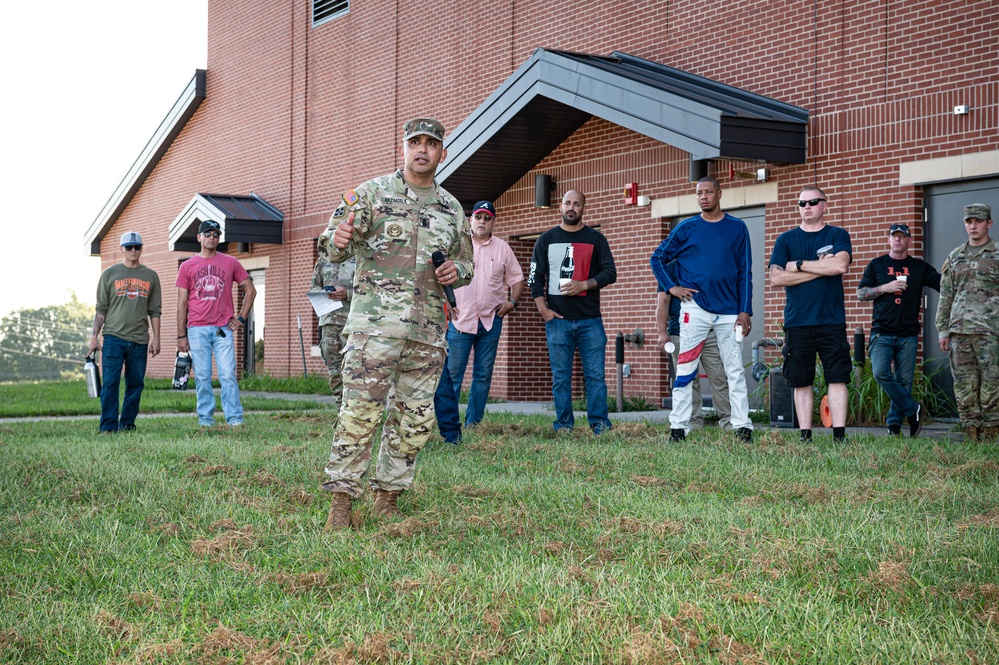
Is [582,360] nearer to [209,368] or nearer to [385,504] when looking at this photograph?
[209,368]

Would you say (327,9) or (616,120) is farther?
(327,9)

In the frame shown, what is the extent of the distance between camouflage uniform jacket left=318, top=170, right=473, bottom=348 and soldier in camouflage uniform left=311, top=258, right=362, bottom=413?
3854mm

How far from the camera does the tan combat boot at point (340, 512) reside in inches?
199

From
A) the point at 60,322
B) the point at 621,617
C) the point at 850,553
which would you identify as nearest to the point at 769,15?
the point at 850,553

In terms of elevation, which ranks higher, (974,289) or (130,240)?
(130,240)

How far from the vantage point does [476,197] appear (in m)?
17.1

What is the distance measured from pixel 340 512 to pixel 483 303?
4.37 m

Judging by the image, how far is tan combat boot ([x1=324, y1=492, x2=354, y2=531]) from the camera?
16.6 ft

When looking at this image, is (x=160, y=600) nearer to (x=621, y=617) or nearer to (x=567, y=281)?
(x=621, y=617)

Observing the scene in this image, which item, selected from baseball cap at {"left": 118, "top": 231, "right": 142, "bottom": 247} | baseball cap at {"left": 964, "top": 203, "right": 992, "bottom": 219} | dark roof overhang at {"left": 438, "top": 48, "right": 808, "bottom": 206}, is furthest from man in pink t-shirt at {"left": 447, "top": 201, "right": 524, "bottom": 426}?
baseball cap at {"left": 964, "top": 203, "right": 992, "bottom": 219}

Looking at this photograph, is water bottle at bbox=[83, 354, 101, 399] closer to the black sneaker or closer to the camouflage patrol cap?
the camouflage patrol cap

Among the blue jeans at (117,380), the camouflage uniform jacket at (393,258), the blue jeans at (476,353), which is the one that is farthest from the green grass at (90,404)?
the camouflage uniform jacket at (393,258)

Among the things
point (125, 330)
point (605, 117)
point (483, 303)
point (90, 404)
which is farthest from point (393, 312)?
point (90, 404)

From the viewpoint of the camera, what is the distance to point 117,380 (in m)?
10.4
